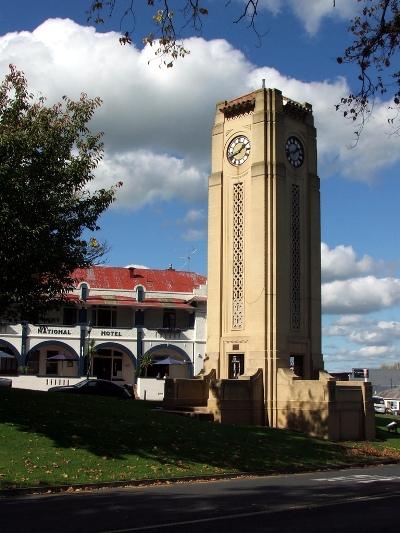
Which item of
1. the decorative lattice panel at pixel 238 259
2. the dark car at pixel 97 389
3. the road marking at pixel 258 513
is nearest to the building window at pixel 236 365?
the decorative lattice panel at pixel 238 259

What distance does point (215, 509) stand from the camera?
12508 millimetres

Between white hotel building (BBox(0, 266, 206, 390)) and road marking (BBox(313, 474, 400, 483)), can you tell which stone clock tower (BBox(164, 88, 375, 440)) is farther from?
white hotel building (BBox(0, 266, 206, 390))

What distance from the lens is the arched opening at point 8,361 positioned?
5088 cm

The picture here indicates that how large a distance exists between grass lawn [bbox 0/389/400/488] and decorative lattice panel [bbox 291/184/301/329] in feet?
21.3

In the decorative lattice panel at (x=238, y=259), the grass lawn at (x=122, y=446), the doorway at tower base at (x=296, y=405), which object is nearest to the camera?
the grass lawn at (x=122, y=446)

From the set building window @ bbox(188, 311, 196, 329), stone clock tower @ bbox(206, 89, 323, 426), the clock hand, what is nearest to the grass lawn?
stone clock tower @ bbox(206, 89, 323, 426)

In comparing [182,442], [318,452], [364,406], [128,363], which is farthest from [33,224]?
[128,363]

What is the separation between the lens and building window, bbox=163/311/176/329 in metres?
55.8

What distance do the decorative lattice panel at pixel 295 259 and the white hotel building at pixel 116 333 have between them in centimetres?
2255

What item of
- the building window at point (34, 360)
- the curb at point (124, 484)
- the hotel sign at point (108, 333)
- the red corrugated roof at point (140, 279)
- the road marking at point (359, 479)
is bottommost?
the road marking at point (359, 479)

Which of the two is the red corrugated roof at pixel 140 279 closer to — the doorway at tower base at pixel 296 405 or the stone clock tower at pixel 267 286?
the stone clock tower at pixel 267 286

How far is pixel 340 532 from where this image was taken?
33.9 ft

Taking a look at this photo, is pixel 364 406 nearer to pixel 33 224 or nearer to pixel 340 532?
pixel 33 224

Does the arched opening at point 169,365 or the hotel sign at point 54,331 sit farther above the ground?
the hotel sign at point 54,331
